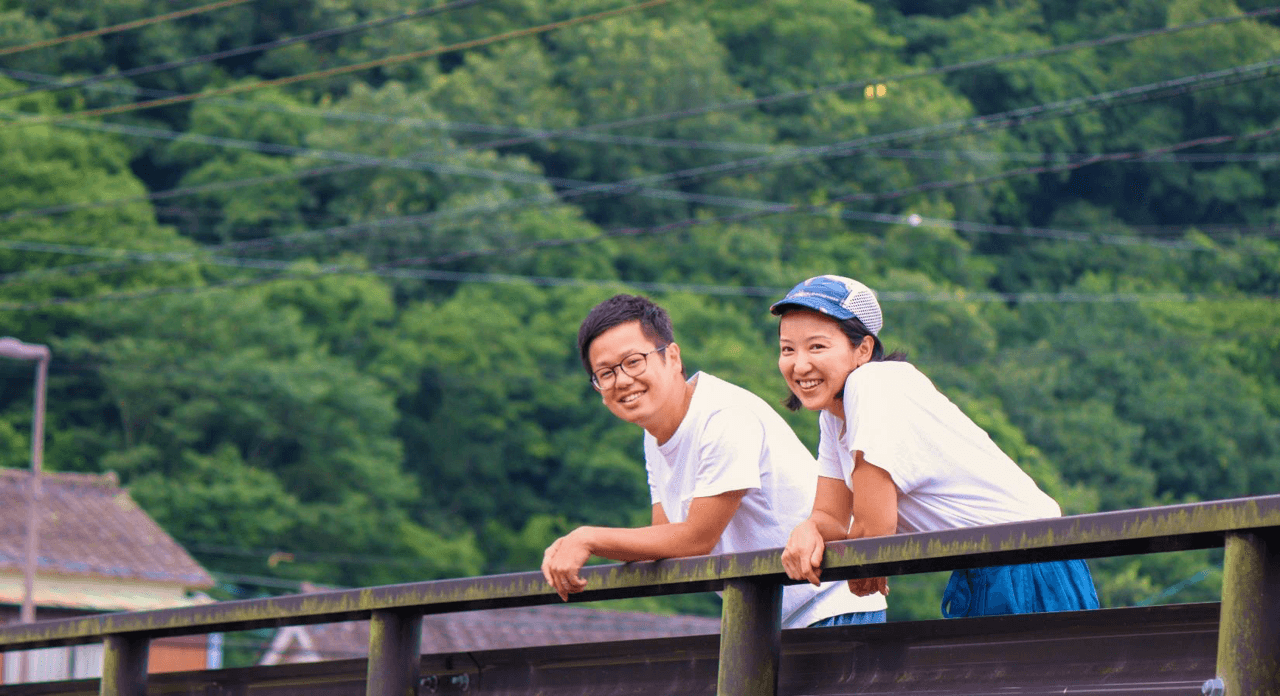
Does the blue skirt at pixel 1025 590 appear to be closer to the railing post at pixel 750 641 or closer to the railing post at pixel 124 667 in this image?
the railing post at pixel 750 641

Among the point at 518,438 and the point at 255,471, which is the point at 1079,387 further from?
the point at 255,471

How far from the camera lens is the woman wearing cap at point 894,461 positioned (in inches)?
135

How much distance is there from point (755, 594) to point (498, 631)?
104ft

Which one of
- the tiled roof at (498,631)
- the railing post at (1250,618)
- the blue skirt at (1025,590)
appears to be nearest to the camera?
the railing post at (1250,618)

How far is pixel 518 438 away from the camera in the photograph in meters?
58.5

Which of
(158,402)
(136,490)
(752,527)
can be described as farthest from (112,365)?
(752,527)

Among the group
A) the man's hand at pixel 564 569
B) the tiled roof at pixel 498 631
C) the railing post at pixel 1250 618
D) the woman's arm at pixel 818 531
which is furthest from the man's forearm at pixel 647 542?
the tiled roof at pixel 498 631

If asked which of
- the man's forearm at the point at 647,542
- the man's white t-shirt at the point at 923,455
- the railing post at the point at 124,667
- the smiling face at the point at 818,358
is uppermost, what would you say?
the smiling face at the point at 818,358

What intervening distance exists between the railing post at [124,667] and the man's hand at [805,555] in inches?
87.9

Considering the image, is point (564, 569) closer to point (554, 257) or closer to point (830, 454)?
point (830, 454)

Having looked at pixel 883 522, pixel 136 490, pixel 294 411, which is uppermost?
pixel 294 411

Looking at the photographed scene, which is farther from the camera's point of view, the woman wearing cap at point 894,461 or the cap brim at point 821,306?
the cap brim at point 821,306

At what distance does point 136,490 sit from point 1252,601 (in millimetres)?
47948

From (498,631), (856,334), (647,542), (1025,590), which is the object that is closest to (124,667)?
(647,542)
